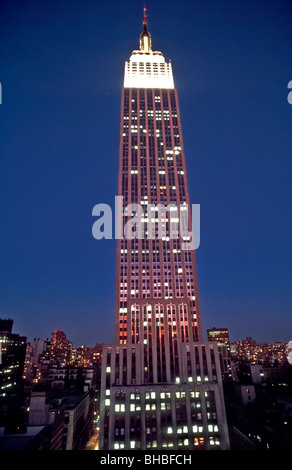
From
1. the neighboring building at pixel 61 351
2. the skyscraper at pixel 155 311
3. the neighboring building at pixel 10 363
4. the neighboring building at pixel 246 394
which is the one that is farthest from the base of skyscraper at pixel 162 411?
the neighboring building at pixel 61 351

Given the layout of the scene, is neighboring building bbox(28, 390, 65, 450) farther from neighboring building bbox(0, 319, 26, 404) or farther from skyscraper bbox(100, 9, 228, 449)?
neighboring building bbox(0, 319, 26, 404)

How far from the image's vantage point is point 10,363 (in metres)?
96.5

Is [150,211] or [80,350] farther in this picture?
[80,350]

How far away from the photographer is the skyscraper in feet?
164

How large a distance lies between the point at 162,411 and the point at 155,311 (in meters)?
23.0

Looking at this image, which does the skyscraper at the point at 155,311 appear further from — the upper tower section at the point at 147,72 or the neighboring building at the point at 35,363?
the neighboring building at the point at 35,363

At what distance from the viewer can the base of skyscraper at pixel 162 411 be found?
159ft

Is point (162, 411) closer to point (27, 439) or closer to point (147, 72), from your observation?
point (27, 439)

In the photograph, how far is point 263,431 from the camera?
40469mm

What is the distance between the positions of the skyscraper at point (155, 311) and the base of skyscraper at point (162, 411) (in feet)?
0.54

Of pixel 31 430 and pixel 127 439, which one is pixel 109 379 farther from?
pixel 31 430

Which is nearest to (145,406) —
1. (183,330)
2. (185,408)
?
(185,408)

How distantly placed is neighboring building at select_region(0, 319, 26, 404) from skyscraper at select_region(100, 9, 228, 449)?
153 feet

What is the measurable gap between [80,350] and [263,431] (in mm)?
172925
